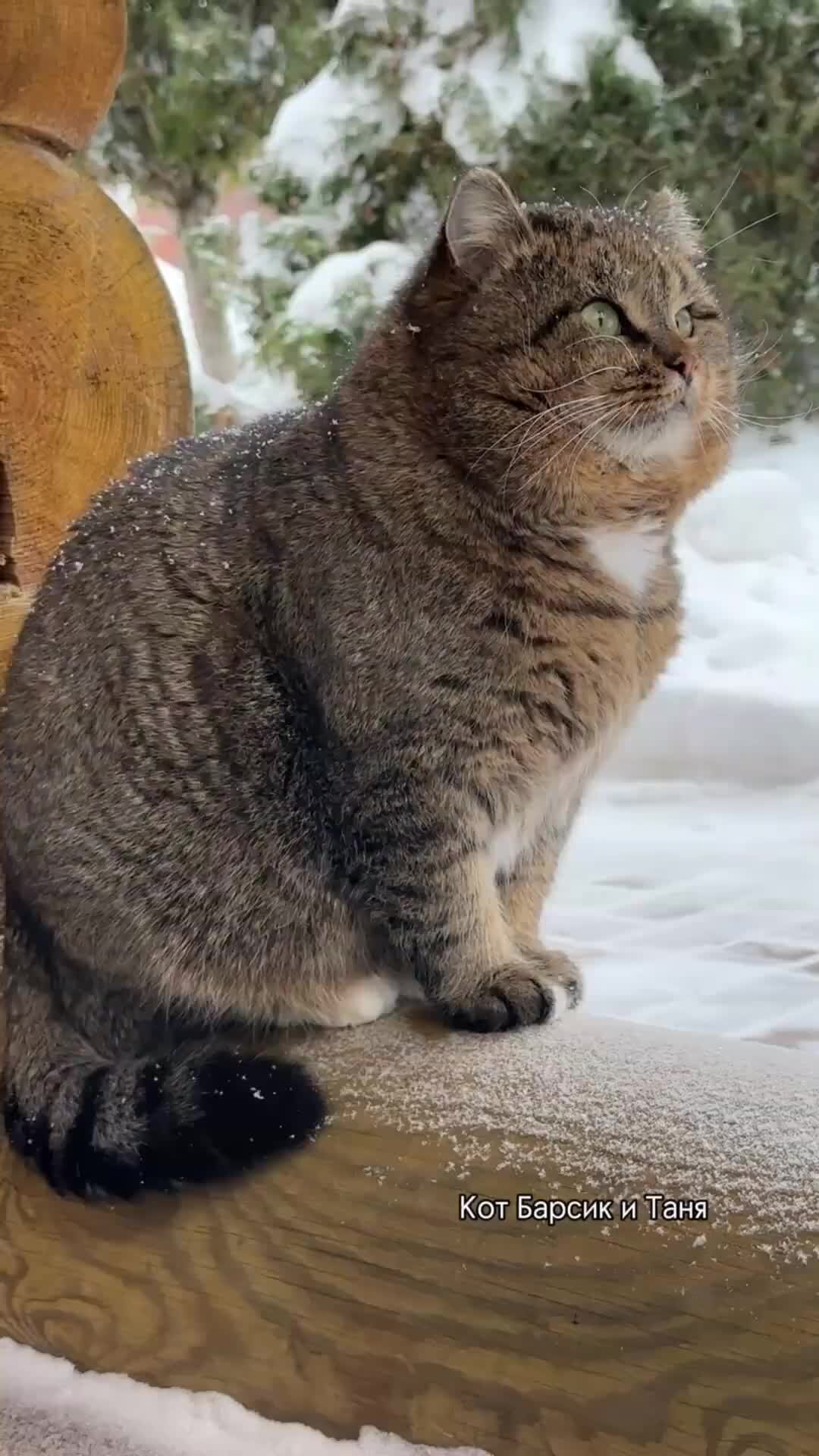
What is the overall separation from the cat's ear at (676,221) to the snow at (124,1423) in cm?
85

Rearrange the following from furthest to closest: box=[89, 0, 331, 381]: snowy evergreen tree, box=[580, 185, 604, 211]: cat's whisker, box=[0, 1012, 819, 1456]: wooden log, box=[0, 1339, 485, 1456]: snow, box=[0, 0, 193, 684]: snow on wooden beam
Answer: box=[89, 0, 331, 381]: snowy evergreen tree, box=[0, 0, 193, 684]: snow on wooden beam, box=[580, 185, 604, 211]: cat's whisker, box=[0, 1339, 485, 1456]: snow, box=[0, 1012, 819, 1456]: wooden log

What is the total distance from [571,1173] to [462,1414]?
0.17 metres

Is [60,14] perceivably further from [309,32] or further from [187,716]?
[187,716]

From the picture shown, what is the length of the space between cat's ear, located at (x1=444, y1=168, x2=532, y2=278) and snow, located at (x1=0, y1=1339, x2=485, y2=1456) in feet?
2.63

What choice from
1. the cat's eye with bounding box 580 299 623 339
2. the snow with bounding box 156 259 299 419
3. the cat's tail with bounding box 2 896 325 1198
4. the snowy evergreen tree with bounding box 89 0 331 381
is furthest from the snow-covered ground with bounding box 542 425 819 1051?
the snowy evergreen tree with bounding box 89 0 331 381

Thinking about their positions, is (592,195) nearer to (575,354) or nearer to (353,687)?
(575,354)

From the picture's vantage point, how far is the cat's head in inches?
36.8

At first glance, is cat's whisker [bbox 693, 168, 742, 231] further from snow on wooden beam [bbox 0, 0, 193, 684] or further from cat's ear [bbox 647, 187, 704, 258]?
snow on wooden beam [bbox 0, 0, 193, 684]

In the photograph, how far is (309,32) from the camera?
1288 mm

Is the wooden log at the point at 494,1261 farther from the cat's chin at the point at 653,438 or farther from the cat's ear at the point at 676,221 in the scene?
the cat's ear at the point at 676,221

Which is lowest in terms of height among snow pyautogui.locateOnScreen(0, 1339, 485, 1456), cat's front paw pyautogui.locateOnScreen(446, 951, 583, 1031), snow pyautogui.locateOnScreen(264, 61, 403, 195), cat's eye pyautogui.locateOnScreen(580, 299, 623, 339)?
snow pyautogui.locateOnScreen(0, 1339, 485, 1456)

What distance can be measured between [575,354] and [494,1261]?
0.59 meters

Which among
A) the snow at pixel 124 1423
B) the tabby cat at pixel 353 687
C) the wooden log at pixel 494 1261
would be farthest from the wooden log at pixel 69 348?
the snow at pixel 124 1423

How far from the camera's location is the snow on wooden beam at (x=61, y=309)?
114 centimetres
